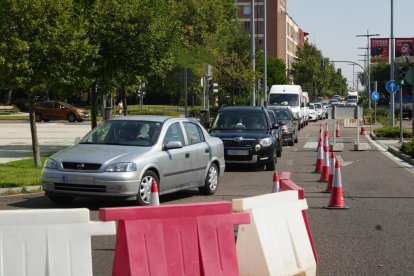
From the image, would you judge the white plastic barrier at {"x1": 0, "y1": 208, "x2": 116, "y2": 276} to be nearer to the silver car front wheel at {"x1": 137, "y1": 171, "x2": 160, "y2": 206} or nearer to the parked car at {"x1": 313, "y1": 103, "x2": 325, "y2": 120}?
the silver car front wheel at {"x1": 137, "y1": 171, "x2": 160, "y2": 206}

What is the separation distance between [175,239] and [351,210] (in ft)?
21.5

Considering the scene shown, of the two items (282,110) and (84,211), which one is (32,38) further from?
(282,110)

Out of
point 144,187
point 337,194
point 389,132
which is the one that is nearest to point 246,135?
point 337,194

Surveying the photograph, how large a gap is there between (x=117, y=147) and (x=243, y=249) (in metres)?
5.97

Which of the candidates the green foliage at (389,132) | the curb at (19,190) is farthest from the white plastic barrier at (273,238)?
the green foliage at (389,132)

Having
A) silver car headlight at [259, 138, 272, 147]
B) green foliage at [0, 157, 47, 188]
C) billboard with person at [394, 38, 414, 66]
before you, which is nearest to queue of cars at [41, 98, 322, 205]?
green foliage at [0, 157, 47, 188]

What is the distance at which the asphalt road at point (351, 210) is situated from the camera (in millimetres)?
7969

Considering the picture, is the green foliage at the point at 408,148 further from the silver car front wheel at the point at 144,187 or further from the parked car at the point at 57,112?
the parked car at the point at 57,112

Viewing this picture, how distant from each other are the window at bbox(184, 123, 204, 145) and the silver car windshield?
31.4 inches

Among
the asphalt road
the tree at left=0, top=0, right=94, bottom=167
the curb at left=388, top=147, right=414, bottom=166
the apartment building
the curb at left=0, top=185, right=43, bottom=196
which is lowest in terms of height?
the curb at left=388, top=147, right=414, bottom=166

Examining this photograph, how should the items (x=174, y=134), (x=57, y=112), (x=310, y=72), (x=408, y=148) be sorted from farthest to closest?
(x=310, y=72) < (x=57, y=112) < (x=408, y=148) < (x=174, y=134)

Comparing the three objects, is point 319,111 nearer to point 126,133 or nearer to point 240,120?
point 240,120

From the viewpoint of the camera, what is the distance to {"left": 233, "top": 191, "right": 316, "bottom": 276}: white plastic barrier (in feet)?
21.1

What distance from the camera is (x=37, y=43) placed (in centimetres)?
1662
